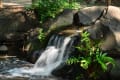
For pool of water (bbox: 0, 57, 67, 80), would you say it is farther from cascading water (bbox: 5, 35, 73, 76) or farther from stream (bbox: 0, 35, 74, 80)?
cascading water (bbox: 5, 35, 73, 76)

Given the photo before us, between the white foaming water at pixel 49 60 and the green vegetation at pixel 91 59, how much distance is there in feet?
4.21

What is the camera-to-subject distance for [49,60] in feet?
50.8

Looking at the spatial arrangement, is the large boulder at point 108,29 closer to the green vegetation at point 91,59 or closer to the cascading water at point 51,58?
the green vegetation at point 91,59

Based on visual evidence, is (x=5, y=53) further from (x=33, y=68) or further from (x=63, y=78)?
(x=63, y=78)

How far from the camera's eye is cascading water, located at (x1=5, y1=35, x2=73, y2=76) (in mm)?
14766

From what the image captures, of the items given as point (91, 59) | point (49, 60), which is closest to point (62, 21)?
point (49, 60)

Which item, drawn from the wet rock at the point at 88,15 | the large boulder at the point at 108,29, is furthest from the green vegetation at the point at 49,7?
the large boulder at the point at 108,29

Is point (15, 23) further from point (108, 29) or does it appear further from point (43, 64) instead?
point (108, 29)

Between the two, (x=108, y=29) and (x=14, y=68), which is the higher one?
(x=108, y=29)

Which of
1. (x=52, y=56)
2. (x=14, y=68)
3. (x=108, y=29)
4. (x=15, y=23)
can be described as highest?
(x=108, y=29)

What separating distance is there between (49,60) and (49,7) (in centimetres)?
355

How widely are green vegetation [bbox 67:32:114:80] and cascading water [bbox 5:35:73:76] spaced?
1089 millimetres

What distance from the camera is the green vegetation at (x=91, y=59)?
43.6ft

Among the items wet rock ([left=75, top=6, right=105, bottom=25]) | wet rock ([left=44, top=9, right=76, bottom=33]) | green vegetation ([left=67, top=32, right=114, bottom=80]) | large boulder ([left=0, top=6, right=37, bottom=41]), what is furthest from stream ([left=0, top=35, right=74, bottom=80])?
large boulder ([left=0, top=6, right=37, bottom=41])
